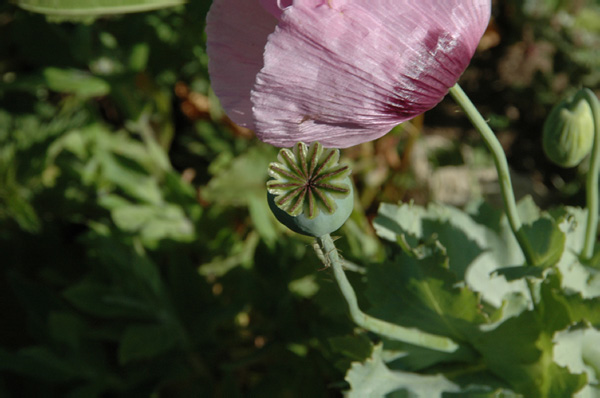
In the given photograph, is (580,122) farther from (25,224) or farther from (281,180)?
(25,224)

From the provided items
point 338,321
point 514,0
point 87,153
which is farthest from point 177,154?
point 514,0

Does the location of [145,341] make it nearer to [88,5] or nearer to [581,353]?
[88,5]

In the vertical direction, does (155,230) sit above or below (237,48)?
below

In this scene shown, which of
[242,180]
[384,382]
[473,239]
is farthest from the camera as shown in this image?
[242,180]

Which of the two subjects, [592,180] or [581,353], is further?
[581,353]

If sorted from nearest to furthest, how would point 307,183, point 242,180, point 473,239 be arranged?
point 307,183 < point 473,239 < point 242,180

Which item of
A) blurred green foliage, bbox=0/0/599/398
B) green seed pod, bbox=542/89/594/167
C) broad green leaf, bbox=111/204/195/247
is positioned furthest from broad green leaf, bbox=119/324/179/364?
green seed pod, bbox=542/89/594/167

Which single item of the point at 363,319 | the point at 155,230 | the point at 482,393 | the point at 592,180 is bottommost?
the point at 155,230

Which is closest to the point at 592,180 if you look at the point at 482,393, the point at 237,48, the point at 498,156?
the point at 498,156
